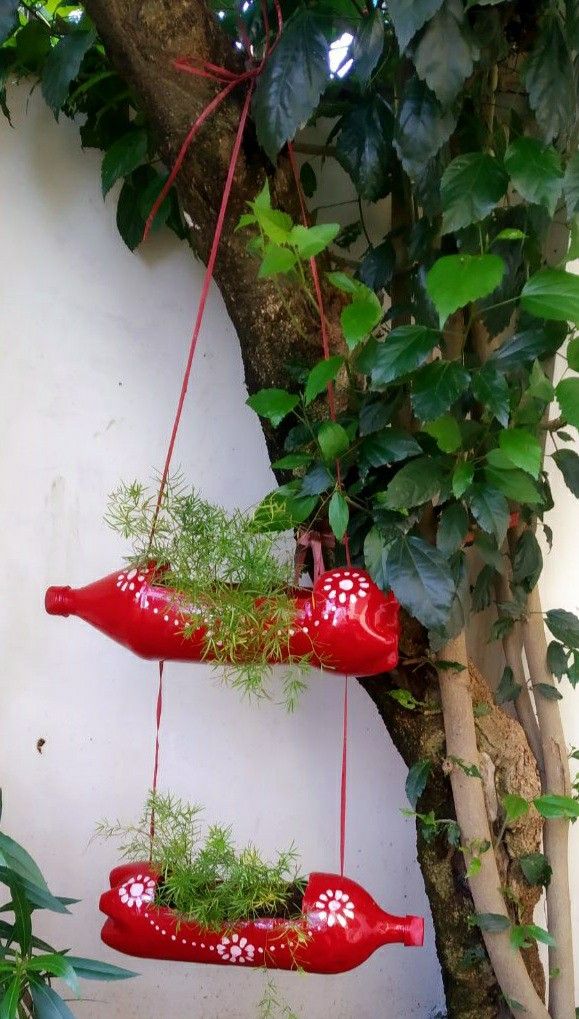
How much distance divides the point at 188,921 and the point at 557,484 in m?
0.89

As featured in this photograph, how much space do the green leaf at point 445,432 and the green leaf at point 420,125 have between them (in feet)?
0.93

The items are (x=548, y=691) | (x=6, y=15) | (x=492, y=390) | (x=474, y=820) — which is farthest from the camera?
(x=548, y=691)

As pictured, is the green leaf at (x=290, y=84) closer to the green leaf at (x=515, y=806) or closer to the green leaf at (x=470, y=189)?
the green leaf at (x=470, y=189)

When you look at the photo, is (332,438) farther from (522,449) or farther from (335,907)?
(335,907)

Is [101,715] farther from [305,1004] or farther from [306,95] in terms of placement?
[306,95]

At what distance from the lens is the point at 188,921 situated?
0.96m

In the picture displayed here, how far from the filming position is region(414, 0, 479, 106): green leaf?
875 millimetres

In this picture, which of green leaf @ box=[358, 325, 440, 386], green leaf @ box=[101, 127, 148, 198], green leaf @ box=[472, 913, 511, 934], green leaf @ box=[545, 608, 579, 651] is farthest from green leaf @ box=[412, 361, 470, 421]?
green leaf @ box=[472, 913, 511, 934]

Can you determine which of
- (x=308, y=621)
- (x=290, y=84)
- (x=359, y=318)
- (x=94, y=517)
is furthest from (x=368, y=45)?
(x=94, y=517)

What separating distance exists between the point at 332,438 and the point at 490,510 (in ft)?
0.66

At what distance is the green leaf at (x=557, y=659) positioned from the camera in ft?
4.20

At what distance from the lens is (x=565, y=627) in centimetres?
125

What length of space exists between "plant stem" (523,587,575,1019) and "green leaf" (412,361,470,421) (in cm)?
48

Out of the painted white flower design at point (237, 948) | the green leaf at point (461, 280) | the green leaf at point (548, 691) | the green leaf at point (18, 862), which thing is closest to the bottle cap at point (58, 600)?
the green leaf at point (18, 862)
